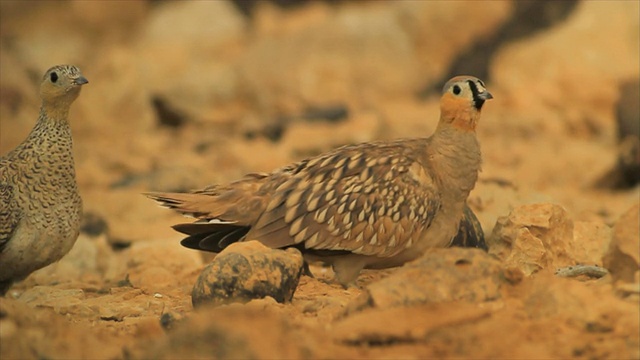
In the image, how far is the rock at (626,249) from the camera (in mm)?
5973

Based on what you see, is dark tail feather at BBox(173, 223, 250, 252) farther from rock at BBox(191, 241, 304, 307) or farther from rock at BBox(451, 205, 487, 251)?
rock at BBox(451, 205, 487, 251)

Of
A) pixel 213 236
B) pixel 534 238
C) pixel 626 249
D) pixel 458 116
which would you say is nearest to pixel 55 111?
pixel 213 236

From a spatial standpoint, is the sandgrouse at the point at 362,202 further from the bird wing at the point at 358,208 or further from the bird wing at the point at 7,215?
the bird wing at the point at 7,215

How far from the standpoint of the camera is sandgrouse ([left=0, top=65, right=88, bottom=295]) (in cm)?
812

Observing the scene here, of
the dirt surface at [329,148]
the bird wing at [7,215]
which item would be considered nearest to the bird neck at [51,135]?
the bird wing at [7,215]

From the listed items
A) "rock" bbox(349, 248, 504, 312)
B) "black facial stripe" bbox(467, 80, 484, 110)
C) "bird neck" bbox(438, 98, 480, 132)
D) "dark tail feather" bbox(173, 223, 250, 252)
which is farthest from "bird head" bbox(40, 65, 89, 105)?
"rock" bbox(349, 248, 504, 312)

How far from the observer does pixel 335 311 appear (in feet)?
21.2

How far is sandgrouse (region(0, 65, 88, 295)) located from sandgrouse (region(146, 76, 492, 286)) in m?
0.73

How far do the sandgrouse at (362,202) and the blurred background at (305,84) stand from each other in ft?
13.7

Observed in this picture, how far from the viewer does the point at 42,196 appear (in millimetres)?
8242

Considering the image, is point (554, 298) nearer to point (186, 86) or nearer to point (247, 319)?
point (247, 319)

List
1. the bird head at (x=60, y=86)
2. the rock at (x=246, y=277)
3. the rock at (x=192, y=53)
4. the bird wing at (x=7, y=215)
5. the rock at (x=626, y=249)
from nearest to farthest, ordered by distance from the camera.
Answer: the rock at (x=626, y=249)
the rock at (x=246, y=277)
the bird wing at (x=7, y=215)
the bird head at (x=60, y=86)
the rock at (x=192, y=53)

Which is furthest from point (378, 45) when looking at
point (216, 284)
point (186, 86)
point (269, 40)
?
point (216, 284)

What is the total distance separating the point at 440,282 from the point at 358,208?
6.08 ft
